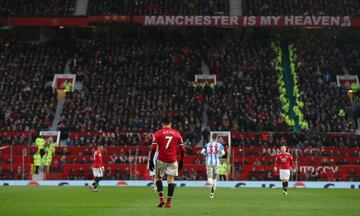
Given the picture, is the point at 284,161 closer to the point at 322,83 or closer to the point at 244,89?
the point at 244,89

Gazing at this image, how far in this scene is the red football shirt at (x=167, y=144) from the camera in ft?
72.3

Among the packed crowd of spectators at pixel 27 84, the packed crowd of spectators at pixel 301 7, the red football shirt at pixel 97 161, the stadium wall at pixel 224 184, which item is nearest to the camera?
the red football shirt at pixel 97 161

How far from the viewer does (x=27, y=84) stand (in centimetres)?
5747

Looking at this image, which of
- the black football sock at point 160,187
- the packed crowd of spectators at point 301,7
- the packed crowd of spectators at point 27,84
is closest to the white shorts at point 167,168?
the black football sock at point 160,187

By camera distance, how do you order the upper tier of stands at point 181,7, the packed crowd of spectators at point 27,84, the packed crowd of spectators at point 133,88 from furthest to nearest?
1. the upper tier of stands at point 181,7
2. the packed crowd of spectators at point 27,84
3. the packed crowd of spectators at point 133,88

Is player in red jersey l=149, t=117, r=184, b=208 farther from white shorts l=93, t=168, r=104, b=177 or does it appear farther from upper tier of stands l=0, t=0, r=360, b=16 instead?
upper tier of stands l=0, t=0, r=360, b=16

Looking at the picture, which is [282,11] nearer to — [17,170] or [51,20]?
[51,20]

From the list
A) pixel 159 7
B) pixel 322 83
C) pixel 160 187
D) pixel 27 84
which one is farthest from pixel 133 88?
pixel 160 187

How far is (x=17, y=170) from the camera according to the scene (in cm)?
4672

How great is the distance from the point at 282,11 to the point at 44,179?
82.7 feet

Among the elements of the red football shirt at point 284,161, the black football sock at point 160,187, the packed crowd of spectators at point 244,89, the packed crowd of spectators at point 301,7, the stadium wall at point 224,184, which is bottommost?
the stadium wall at point 224,184

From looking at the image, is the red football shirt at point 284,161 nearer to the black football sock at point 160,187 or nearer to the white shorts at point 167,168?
the black football sock at point 160,187

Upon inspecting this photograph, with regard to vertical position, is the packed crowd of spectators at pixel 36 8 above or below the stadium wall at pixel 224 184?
above

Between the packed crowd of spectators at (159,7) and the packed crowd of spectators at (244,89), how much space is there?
2.93m
